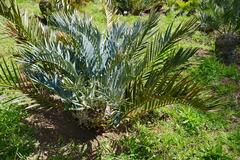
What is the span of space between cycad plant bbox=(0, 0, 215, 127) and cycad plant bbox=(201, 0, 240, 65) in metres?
2.37

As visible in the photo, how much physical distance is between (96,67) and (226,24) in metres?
3.35

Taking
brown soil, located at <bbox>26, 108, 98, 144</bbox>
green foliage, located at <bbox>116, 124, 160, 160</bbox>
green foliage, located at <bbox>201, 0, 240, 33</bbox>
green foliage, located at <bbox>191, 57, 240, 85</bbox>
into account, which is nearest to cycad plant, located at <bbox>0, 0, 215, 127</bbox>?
brown soil, located at <bbox>26, 108, 98, 144</bbox>

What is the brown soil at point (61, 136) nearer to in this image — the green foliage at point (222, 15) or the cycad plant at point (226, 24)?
the cycad plant at point (226, 24)

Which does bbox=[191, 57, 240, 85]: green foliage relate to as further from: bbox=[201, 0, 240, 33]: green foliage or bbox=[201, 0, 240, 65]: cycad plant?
bbox=[201, 0, 240, 33]: green foliage

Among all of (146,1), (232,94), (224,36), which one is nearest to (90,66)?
(232,94)

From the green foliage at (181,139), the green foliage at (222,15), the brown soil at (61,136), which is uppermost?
the green foliage at (222,15)

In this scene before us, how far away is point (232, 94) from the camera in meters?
5.96

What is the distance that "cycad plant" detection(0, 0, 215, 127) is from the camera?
4.24 m

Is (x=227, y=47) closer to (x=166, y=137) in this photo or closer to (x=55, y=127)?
(x=166, y=137)

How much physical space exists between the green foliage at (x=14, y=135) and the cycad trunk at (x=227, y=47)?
3.51 metres

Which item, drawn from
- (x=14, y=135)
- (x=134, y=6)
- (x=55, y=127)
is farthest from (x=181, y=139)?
(x=134, y=6)

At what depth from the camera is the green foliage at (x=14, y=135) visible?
4.44 metres

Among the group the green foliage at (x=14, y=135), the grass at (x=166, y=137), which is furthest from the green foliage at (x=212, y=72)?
the green foliage at (x=14, y=135)

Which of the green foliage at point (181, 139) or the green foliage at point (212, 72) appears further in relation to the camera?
the green foliage at point (212, 72)
